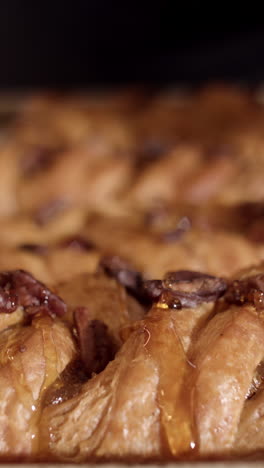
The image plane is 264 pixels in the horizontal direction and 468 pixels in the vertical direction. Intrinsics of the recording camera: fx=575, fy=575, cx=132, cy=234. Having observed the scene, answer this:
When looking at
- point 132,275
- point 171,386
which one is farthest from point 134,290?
point 171,386

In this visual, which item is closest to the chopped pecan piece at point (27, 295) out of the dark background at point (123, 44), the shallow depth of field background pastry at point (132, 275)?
the shallow depth of field background pastry at point (132, 275)

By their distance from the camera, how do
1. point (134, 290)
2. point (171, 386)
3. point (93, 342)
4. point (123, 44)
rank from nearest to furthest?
point (171, 386) < point (93, 342) < point (134, 290) < point (123, 44)

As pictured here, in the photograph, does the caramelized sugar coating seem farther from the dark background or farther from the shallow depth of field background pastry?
the dark background

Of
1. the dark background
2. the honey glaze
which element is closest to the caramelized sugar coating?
the honey glaze

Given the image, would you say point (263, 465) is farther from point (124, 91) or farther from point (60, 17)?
point (60, 17)

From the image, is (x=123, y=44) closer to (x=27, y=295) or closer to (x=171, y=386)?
(x=27, y=295)

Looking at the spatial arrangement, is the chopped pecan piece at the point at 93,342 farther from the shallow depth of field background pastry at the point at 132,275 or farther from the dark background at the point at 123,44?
the dark background at the point at 123,44
